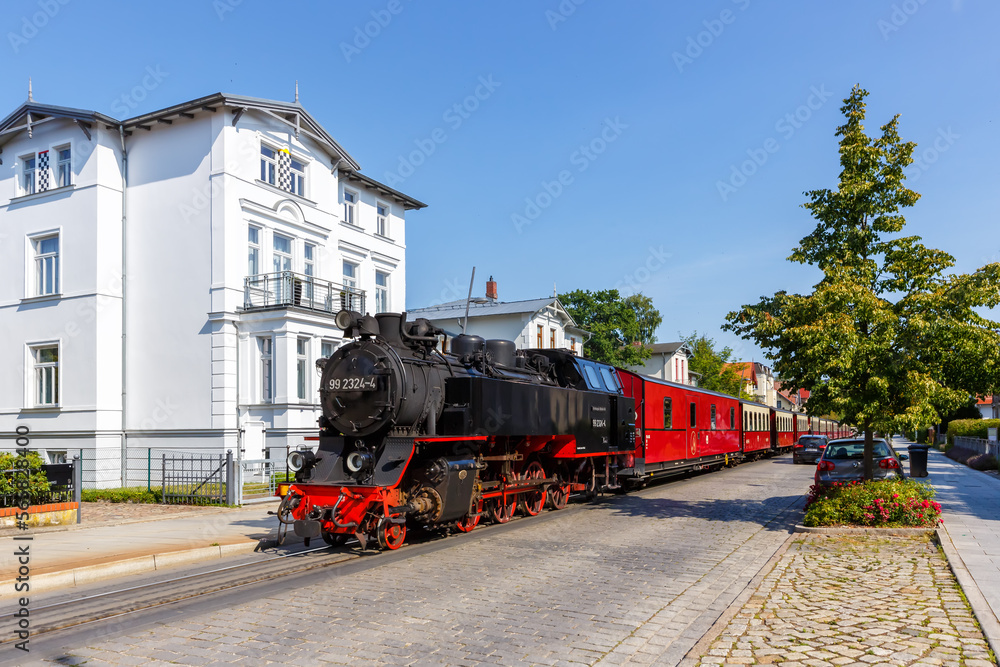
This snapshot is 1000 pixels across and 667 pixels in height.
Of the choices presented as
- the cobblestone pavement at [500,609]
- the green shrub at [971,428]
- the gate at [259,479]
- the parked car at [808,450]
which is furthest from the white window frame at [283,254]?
the green shrub at [971,428]

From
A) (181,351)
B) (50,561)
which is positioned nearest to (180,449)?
(181,351)

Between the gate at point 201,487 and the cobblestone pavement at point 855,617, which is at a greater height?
the cobblestone pavement at point 855,617

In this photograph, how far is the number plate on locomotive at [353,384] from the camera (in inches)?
389

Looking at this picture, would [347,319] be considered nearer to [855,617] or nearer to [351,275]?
[855,617]

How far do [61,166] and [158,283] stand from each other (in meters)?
4.84

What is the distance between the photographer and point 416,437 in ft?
32.0

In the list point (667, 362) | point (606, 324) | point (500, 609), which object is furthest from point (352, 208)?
point (667, 362)

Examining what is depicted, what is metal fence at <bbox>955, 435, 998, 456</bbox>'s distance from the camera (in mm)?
25297

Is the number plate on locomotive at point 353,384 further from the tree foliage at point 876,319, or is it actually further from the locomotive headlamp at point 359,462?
the tree foliage at point 876,319

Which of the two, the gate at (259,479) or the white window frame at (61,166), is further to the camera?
the white window frame at (61,166)

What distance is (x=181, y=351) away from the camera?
21.0 meters

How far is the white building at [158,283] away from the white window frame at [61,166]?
0.20 feet

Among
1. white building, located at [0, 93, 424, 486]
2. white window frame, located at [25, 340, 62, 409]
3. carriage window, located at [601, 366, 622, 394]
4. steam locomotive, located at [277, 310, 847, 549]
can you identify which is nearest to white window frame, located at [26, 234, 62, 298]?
white building, located at [0, 93, 424, 486]

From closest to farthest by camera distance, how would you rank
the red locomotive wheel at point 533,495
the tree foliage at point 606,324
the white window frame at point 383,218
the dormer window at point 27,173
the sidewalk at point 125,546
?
the sidewalk at point 125,546
the red locomotive wheel at point 533,495
the dormer window at point 27,173
the white window frame at point 383,218
the tree foliage at point 606,324
